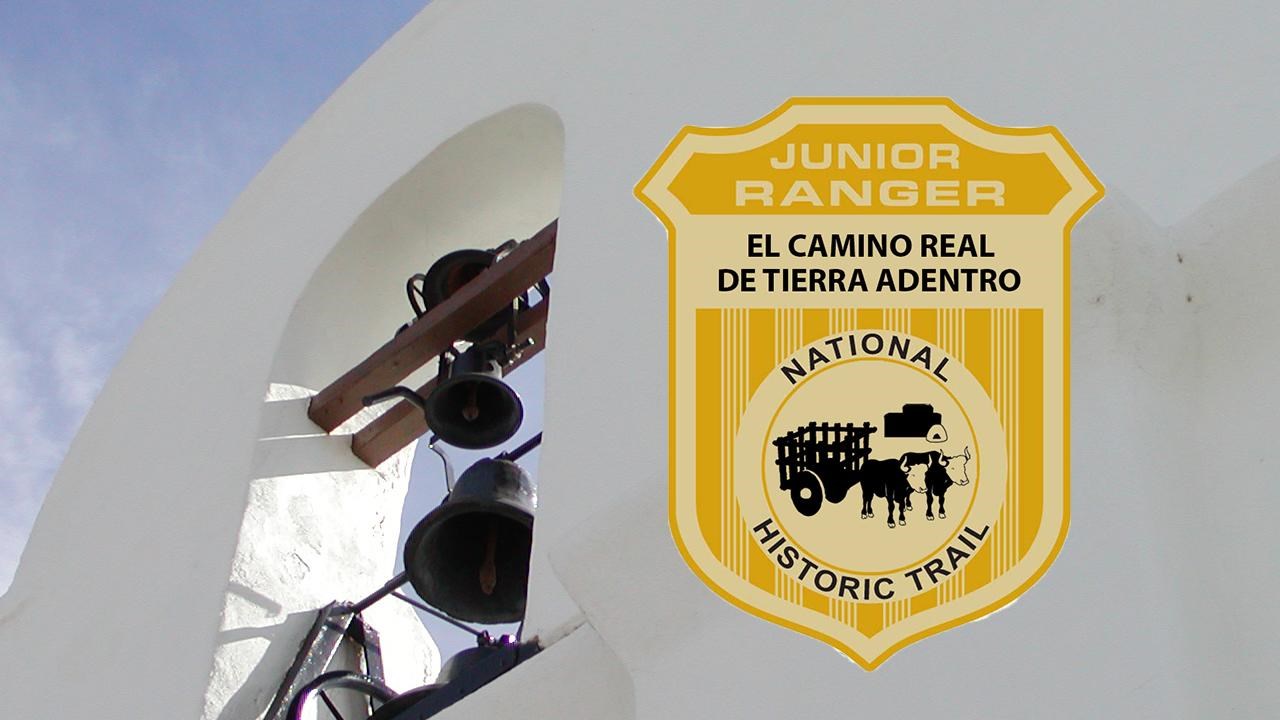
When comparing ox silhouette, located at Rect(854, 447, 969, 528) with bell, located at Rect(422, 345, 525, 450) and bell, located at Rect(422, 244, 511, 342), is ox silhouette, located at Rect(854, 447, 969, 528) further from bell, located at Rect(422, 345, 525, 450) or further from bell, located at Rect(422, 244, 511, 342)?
bell, located at Rect(422, 244, 511, 342)

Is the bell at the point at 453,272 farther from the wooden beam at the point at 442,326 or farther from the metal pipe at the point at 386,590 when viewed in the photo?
the metal pipe at the point at 386,590

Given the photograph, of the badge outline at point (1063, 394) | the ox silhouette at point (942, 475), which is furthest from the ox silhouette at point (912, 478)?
the badge outline at point (1063, 394)

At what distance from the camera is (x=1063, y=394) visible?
2969 mm

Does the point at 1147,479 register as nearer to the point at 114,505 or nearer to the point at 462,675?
the point at 462,675

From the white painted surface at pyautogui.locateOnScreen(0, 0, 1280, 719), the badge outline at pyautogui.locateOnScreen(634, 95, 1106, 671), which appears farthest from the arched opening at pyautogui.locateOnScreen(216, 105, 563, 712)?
the badge outline at pyautogui.locateOnScreen(634, 95, 1106, 671)

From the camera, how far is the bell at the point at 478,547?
4.47 metres

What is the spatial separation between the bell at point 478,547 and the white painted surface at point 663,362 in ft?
1.51

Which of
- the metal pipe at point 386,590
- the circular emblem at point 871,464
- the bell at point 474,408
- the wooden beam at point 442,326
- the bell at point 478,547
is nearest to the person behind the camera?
the circular emblem at point 871,464

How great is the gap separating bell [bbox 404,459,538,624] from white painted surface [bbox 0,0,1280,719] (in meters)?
0.46

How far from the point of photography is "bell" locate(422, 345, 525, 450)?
15.9 feet

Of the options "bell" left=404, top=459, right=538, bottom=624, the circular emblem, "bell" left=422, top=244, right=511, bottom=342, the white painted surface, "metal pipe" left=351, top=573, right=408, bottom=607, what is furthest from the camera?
"bell" left=422, top=244, right=511, bottom=342

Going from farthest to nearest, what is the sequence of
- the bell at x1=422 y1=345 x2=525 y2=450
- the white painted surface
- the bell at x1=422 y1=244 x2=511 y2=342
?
the bell at x1=422 y1=244 x2=511 y2=342
the bell at x1=422 y1=345 x2=525 y2=450
the white painted surface

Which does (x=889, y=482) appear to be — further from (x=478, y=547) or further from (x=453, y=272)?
(x=453, y=272)

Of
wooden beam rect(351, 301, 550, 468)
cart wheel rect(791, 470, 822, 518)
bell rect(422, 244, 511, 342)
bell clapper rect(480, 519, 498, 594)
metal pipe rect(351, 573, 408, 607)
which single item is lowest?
metal pipe rect(351, 573, 408, 607)
